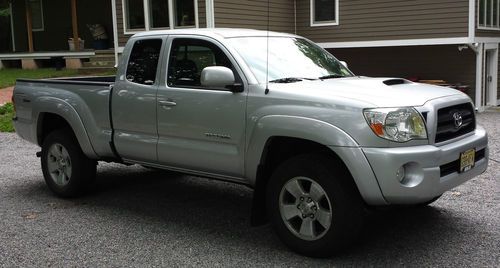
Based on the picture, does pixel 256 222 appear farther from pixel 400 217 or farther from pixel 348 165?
pixel 400 217

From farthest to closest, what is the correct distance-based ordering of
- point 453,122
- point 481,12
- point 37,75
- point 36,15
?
point 36,15 → point 37,75 → point 481,12 → point 453,122

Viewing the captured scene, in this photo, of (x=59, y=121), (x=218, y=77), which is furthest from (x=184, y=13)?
(x=218, y=77)

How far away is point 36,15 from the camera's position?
26141 mm

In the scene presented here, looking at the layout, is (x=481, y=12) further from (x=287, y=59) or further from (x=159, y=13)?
(x=287, y=59)

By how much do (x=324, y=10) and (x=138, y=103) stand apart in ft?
42.2

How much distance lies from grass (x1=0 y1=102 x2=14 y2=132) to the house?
15.2 feet

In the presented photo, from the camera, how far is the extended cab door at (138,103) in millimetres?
5465

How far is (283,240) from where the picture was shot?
458 cm

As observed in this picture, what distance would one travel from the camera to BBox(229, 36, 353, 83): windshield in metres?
5.01

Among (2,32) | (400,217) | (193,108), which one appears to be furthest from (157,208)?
(2,32)

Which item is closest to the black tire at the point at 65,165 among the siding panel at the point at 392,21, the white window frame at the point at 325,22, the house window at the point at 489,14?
the siding panel at the point at 392,21

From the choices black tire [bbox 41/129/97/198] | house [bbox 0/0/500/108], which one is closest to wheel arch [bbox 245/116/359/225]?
black tire [bbox 41/129/97/198]

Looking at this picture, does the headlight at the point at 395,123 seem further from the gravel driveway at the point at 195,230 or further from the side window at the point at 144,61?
the side window at the point at 144,61

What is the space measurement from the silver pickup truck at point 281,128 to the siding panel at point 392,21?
10442 mm
